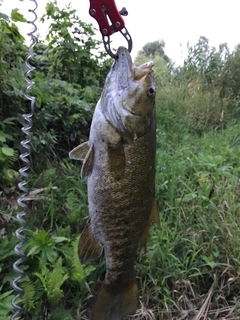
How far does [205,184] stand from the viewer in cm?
308

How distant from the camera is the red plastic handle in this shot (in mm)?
1124

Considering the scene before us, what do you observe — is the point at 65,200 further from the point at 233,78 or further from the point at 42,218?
the point at 233,78

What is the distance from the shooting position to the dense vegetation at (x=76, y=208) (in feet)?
7.81

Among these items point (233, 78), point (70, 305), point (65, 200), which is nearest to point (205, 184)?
point (65, 200)

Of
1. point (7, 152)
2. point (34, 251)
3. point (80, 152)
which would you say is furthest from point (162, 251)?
point (80, 152)

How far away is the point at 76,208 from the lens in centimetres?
283

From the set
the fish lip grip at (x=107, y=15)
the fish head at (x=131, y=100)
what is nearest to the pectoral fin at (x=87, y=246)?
the fish head at (x=131, y=100)

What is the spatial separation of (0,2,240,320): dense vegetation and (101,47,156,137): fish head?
1211mm

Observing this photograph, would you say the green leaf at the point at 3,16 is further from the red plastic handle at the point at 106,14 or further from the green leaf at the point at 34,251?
the red plastic handle at the point at 106,14

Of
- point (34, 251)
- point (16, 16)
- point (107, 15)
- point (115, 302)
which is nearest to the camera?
point (107, 15)

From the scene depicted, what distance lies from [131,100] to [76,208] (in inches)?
65.3

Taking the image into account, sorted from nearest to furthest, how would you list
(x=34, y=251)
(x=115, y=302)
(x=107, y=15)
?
(x=107, y=15) → (x=115, y=302) → (x=34, y=251)

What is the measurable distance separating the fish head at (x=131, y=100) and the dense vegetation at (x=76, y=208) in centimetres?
121

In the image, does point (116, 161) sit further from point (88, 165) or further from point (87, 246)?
point (87, 246)
